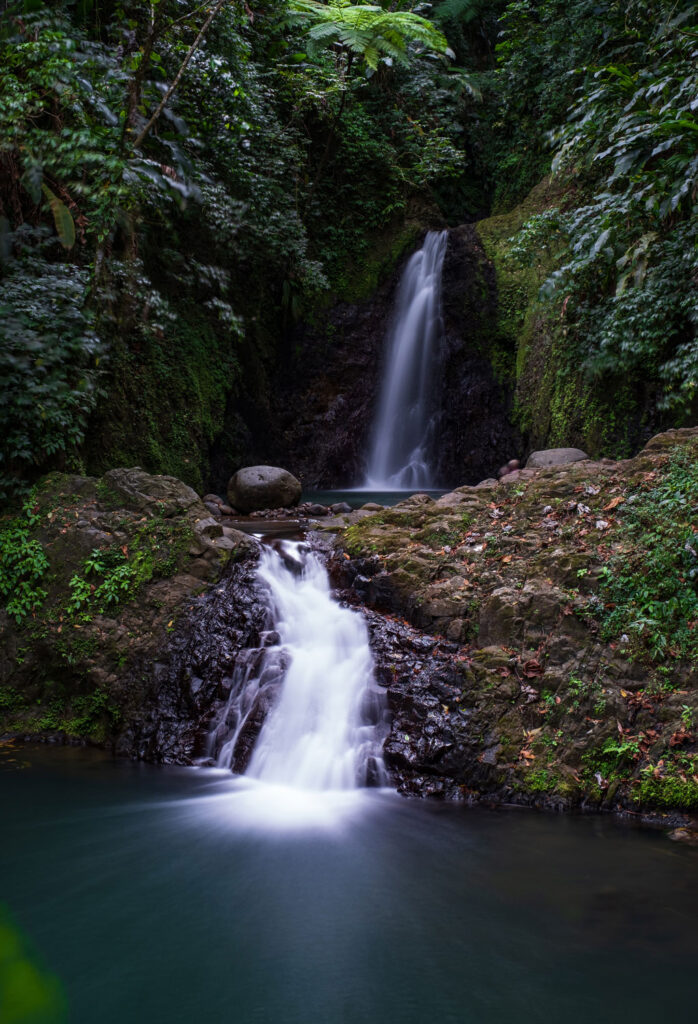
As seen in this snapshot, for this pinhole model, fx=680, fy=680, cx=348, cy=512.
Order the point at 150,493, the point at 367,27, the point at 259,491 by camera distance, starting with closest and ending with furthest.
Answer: the point at 150,493
the point at 259,491
the point at 367,27

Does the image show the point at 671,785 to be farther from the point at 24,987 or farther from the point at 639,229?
the point at 639,229

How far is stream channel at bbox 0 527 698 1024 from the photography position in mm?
2750

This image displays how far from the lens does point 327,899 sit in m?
3.47

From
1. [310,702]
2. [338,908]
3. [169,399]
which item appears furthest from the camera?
[169,399]

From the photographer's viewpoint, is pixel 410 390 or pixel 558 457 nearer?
pixel 558 457

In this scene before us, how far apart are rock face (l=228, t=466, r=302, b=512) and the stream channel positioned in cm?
525

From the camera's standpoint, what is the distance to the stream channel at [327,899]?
275 centimetres

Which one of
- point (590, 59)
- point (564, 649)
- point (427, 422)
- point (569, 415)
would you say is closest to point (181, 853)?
point (564, 649)

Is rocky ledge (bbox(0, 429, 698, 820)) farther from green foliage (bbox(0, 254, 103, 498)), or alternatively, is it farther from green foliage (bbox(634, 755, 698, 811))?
green foliage (bbox(0, 254, 103, 498))

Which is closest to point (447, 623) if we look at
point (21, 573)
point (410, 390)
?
point (21, 573)

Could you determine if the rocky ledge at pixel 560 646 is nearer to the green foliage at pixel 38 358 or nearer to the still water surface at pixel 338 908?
the still water surface at pixel 338 908

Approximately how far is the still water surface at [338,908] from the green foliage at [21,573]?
174 cm

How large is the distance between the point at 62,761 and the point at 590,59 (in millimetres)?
13642

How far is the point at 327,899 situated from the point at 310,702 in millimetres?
1842
